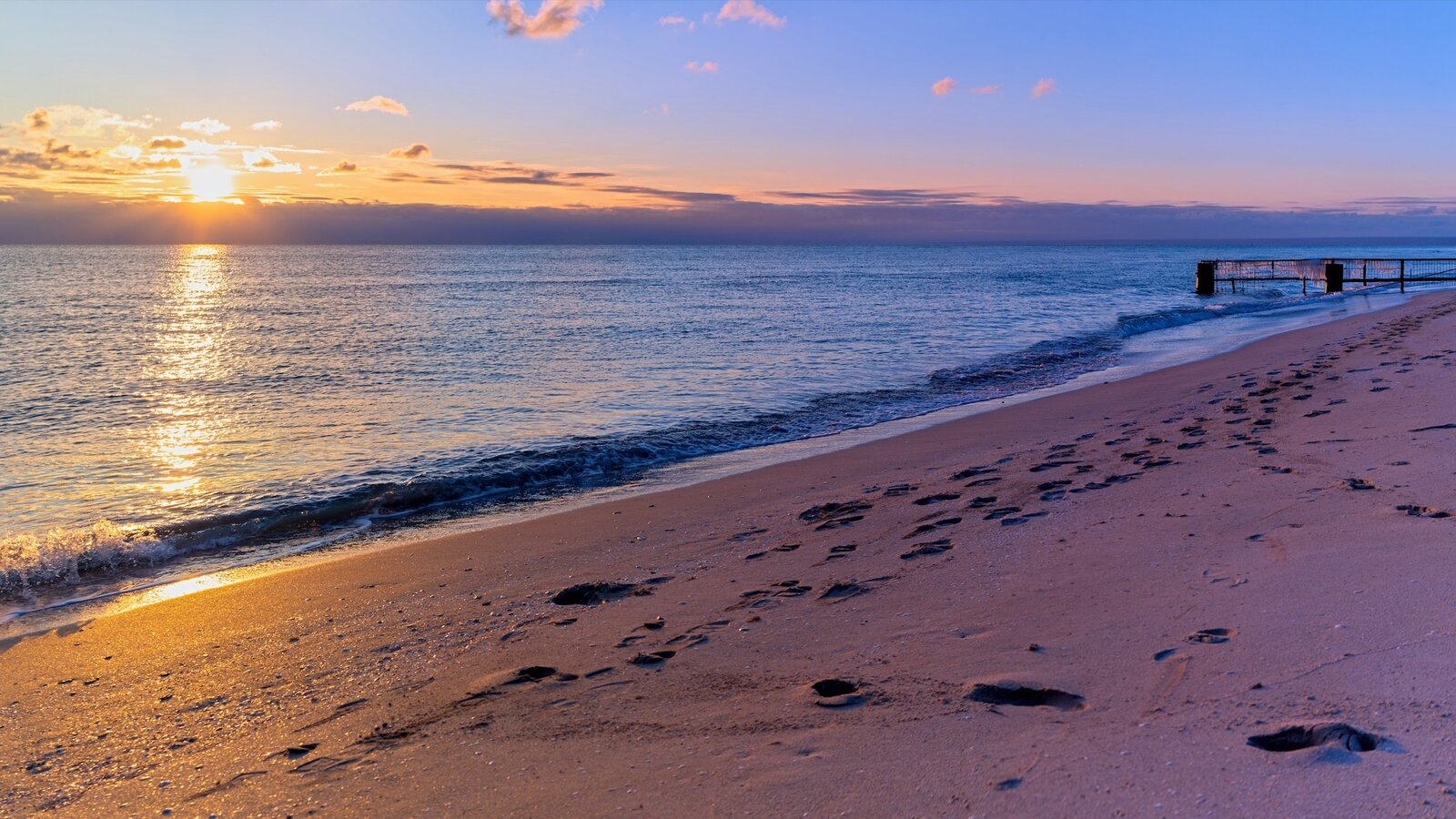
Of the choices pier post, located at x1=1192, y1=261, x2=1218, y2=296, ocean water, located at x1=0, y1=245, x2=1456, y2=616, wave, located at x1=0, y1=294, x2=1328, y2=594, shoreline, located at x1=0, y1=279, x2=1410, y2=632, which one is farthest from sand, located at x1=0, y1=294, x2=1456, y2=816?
pier post, located at x1=1192, y1=261, x2=1218, y2=296

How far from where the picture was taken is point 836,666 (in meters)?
4.18

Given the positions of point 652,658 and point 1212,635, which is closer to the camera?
point 1212,635

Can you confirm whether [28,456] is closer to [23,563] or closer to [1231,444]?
[23,563]

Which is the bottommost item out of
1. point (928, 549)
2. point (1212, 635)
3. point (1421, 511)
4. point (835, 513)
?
point (835, 513)

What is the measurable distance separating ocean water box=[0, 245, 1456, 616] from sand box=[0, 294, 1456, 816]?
211 cm

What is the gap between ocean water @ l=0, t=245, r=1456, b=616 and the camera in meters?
9.23

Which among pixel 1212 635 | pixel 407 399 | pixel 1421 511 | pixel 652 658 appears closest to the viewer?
pixel 1212 635

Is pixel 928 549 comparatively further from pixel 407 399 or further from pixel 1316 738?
pixel 407 399

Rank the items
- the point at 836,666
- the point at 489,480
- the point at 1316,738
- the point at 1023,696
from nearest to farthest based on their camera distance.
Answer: the point at 1316,738
the point at 1023,696
the point at 836,666
the point at 489,480

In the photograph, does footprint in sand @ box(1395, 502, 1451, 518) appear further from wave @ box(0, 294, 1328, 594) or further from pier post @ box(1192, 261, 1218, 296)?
pier post @ box(1192, 261, 1218, 296)

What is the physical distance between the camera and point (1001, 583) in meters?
5.16

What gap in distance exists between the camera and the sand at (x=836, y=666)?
308 centimetres

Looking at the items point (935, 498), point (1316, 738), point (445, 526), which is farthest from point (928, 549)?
point (445, 526)

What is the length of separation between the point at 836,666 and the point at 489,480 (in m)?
7.29
